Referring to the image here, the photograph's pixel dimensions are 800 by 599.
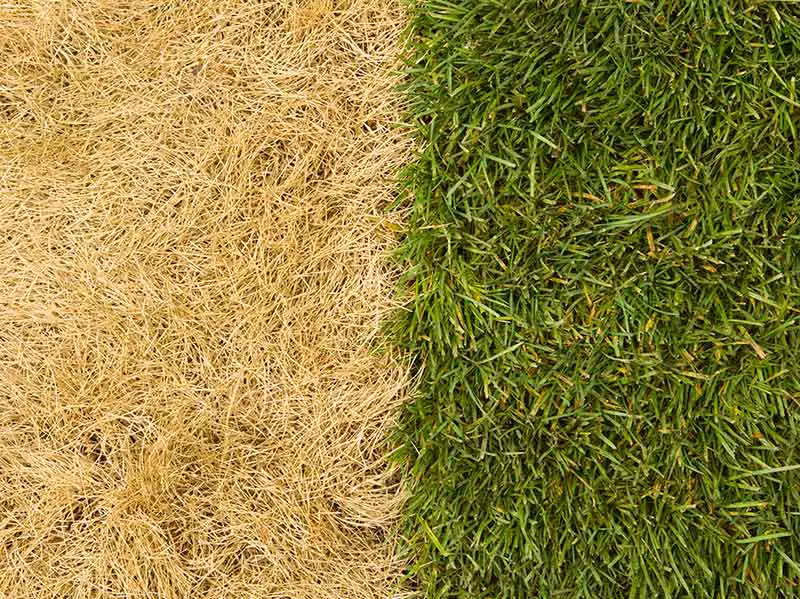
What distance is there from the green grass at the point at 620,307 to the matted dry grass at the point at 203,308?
209mm

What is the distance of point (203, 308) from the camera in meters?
1.83

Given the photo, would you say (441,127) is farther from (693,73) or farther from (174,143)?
(174,143)

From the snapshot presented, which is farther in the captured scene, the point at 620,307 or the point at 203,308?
the point at 203,308

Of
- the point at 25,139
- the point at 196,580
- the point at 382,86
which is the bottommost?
the point at 196,580

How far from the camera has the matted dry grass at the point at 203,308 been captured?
178cm

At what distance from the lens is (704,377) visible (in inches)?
63.7

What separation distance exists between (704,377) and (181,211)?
4.40 ft

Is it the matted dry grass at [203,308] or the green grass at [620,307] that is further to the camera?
the matted dry grass at [203,308]

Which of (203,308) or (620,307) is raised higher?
(203,308)

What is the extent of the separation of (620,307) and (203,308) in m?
1.03

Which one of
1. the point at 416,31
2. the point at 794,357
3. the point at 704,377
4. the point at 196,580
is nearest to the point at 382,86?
the point at 416,31

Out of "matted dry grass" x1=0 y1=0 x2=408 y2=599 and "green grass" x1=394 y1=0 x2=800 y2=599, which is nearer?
"green grass" x1=394 y1=0 x2=800 y2=599

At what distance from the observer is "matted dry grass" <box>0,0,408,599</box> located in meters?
1.78

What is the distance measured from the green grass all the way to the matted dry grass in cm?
21
